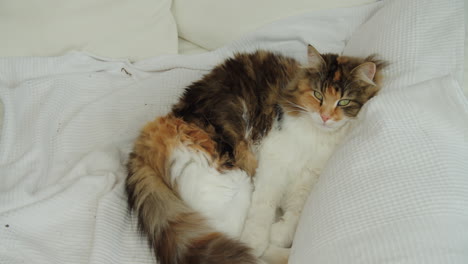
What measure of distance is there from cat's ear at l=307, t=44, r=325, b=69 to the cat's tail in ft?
2.00

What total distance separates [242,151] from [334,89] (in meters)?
0.43

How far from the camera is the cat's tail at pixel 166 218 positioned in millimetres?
1017

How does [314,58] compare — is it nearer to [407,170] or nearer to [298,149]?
[298,149]

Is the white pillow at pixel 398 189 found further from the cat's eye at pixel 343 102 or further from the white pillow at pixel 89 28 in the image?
the white pillow at pixel 89 28

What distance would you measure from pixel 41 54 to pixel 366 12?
165cm

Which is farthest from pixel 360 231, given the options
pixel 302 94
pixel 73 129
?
pixel 73 129

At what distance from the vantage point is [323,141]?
1.41 m

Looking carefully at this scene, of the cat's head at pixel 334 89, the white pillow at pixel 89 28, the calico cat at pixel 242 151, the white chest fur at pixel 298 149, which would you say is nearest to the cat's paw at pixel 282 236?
the calico cat at pixel 242 151

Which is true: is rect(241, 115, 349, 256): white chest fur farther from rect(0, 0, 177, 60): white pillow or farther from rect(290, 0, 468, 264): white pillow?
rect(0, 0, 177, 60): white pillow

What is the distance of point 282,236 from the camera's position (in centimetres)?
130

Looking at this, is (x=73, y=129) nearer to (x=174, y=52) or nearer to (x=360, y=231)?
(x=174, y=52)

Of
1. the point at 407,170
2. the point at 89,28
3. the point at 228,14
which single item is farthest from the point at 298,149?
the point at 89,28

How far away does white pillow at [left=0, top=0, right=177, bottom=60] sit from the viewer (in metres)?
1.70

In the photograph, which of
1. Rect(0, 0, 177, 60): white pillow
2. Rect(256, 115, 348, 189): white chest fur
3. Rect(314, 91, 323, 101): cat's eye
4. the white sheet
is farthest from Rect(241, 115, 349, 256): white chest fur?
Rect(0, 0, 177, 60): white pillow
